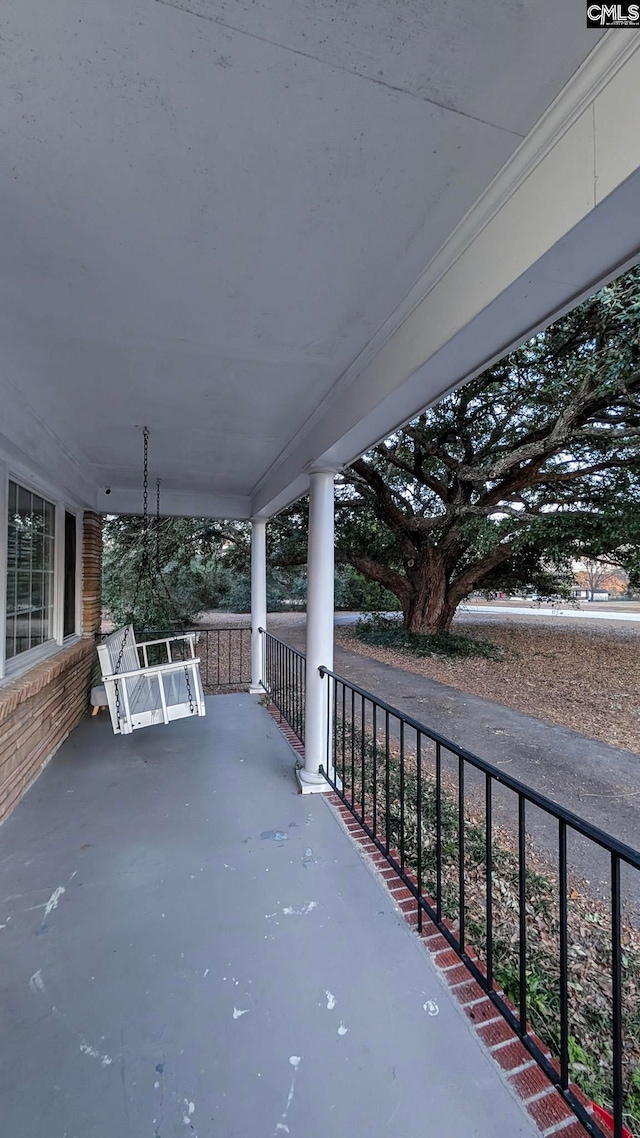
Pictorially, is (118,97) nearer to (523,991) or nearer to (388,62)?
(388,62)

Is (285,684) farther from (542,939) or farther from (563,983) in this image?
(563,983)

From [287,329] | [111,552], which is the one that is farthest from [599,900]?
[111,552]

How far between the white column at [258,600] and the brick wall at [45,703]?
1759 millimetres

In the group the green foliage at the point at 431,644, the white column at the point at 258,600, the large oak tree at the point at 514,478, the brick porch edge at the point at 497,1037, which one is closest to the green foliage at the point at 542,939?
the brick porch edge at the point at 497,1037

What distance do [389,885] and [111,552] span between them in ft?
29.7

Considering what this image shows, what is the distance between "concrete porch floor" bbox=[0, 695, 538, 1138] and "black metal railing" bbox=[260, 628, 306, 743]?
1.50 m

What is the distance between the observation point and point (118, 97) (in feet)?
3.22

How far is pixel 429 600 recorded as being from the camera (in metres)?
9.10

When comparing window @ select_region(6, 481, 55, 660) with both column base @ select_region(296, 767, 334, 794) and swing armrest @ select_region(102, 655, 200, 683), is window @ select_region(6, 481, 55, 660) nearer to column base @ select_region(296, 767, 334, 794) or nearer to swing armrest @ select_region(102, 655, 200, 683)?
swing armrest @ select_region(102, 655, 200, 683)

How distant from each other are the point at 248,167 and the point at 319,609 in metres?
2.26

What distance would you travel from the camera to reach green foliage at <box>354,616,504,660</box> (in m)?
8.15

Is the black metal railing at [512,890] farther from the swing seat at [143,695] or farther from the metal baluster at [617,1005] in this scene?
the swing seat at [143,695]

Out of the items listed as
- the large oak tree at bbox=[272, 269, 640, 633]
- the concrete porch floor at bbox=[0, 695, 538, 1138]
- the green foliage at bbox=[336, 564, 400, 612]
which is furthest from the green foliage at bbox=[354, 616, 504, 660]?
the concrete porch floor at bbox=[0, 695, 538, 1138]

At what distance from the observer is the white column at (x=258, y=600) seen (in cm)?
538
